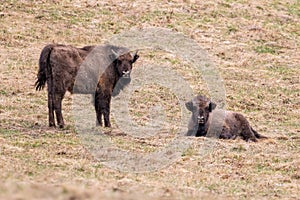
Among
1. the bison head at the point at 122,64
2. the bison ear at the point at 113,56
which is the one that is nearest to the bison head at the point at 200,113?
the bison head at the point at 122,64

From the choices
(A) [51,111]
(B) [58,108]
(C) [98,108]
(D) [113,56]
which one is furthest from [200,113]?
(A) [51,111]

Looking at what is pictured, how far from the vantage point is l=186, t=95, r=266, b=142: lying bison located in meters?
18.4

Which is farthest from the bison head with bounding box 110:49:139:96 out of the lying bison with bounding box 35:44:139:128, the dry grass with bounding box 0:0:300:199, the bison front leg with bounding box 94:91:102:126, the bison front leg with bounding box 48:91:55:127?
the bison front leg with bounding box 48:91:55:127

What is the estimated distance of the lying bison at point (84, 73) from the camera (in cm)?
1783

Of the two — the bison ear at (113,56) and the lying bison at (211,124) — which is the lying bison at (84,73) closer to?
the bison ear at (113,56)

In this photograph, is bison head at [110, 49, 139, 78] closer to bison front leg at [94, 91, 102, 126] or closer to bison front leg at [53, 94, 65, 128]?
bison front leg at [94, 91, 102, 126]

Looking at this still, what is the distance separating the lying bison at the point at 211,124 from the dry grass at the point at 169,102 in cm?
74

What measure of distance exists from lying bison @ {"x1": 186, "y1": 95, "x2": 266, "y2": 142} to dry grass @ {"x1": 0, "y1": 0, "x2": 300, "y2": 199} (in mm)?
736

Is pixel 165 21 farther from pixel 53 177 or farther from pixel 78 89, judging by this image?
pixel 53 177

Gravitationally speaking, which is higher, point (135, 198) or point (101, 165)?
point (135, 198)

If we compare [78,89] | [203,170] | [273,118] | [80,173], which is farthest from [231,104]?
[80,173]

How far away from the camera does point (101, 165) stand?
1395cm

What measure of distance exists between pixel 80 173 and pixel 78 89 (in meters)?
5.68

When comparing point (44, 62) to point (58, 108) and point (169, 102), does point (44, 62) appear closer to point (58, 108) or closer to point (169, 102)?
point (58, 108)
